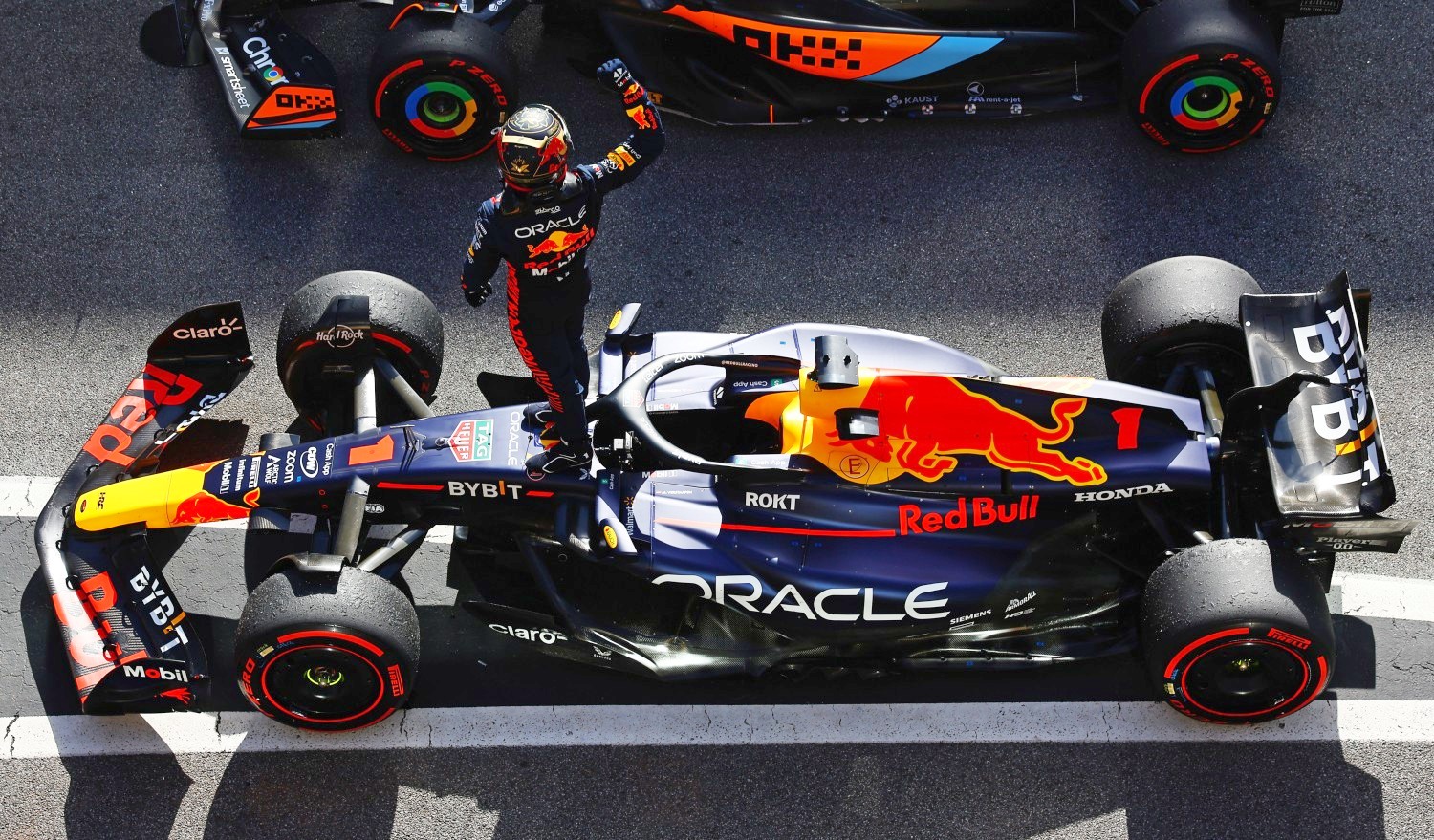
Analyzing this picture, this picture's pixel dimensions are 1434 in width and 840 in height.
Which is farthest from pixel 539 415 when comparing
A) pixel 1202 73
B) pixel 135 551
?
pixel 1202 73

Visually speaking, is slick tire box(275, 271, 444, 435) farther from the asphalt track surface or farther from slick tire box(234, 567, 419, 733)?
slick tire box(234, 567, 419, 733)

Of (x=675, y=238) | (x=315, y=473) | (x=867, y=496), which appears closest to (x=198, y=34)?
(x=675, y=238)

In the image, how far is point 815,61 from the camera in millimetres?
7395

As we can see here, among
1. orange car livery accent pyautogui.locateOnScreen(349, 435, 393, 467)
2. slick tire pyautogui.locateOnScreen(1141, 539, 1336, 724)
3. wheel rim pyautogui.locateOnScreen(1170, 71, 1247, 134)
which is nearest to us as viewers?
slick tire pyautogui.locateOnScreen(1141, 539, 1336, 724)

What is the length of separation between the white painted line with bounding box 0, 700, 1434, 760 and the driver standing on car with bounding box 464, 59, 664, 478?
1.03m

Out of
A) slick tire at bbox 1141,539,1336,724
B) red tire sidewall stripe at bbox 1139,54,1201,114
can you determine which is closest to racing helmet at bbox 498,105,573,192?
slick tire at bbox 1141,539,1336,724

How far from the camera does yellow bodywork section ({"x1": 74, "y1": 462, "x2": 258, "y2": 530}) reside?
5.62 meters

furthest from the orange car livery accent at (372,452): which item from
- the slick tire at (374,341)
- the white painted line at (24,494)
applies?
the white painted line at (24,494)

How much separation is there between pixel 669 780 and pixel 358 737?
3.88 feet

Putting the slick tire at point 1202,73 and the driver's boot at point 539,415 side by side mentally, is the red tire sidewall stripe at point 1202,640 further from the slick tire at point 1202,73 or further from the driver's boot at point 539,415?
the slick tire at point 1202,73

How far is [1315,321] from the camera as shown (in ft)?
18.3

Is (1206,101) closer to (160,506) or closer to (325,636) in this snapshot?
(325,636)

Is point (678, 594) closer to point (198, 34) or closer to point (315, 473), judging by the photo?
point (315, 473)

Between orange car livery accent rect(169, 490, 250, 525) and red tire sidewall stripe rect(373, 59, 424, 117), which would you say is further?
red tire sidewall stripe rect(373, 59, 424, 117)
